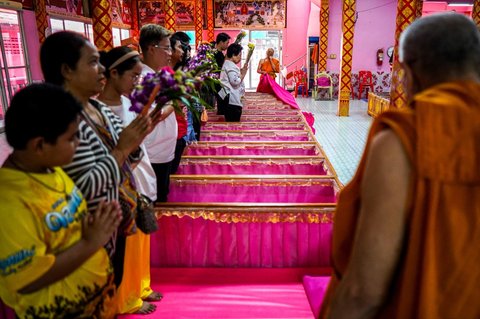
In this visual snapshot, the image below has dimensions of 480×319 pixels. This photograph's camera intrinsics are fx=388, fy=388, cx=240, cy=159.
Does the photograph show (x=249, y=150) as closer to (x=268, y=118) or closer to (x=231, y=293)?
(x=268, y=118)

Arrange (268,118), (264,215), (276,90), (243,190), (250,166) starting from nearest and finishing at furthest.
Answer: (264,215) < (243,190) < (250,166) < (268,118) < (276,90)

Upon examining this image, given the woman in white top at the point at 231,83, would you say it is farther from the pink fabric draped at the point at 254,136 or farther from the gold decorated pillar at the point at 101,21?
the gold decorated pillar at the point at 101,21

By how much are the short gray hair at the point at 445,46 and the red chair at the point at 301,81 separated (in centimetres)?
1496

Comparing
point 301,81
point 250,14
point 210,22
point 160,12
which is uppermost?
point 160,12

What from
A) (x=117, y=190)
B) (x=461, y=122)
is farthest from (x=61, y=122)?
(x=461, y=122)

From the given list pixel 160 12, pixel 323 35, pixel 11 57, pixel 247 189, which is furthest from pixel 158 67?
pixel 160 12

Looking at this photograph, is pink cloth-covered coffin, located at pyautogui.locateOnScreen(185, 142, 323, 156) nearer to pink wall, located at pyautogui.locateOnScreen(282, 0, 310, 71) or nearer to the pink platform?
the pink platform

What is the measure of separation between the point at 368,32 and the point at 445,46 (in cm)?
1599

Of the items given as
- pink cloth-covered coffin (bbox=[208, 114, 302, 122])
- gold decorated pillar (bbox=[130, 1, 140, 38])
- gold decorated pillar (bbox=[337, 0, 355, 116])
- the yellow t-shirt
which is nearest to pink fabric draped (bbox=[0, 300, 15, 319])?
the yellow t-shirt

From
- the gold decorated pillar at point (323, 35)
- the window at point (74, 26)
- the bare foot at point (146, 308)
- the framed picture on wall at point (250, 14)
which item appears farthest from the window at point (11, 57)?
the gold decorated pillar at point (323, 35)

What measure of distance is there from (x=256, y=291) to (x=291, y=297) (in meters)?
0.24

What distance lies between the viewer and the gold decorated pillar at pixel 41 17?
8523 millimetres

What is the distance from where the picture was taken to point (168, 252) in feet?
9.51

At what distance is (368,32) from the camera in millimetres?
15438
